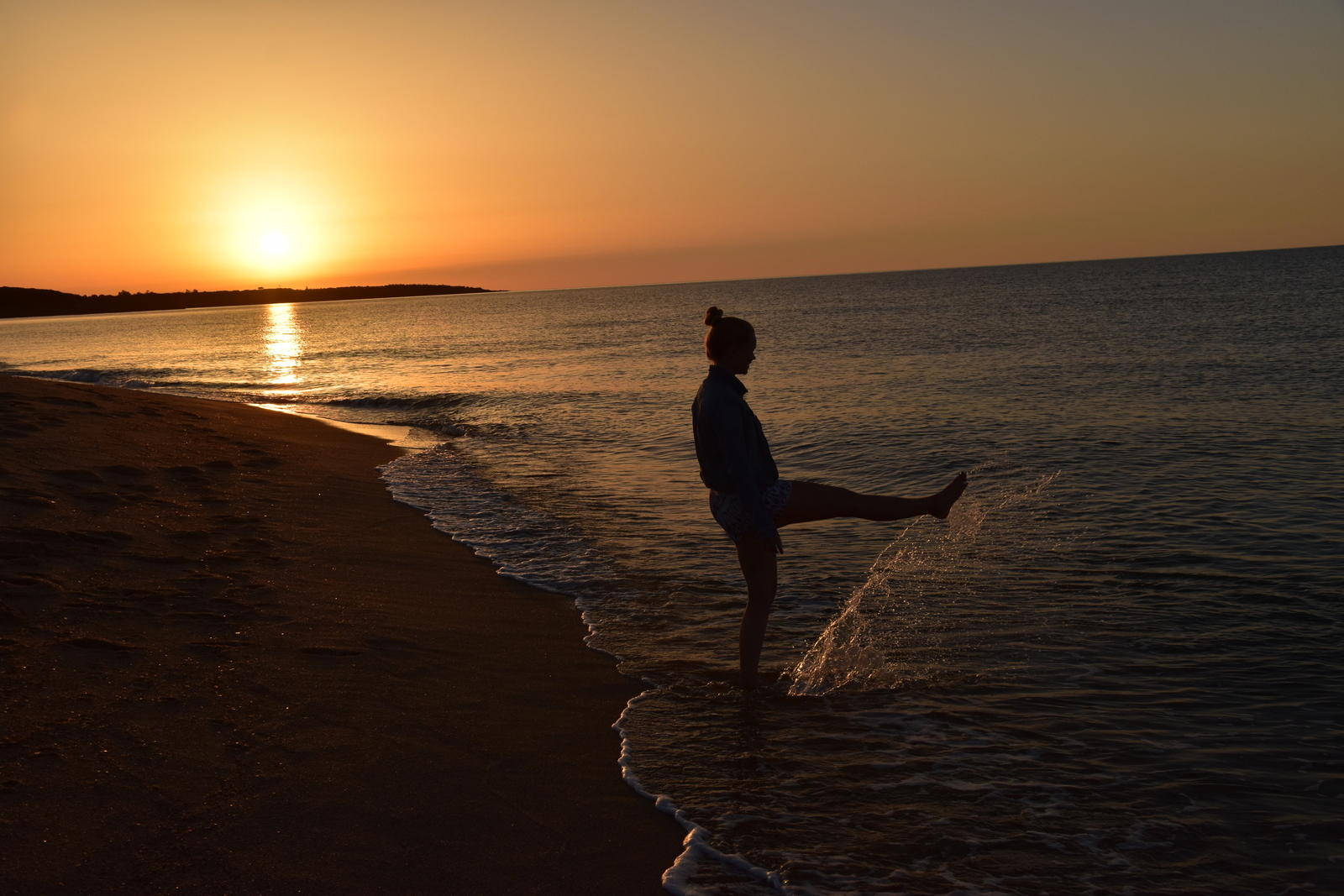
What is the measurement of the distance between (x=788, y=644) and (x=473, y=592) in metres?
2.62

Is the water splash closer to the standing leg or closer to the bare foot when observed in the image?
the standing leg

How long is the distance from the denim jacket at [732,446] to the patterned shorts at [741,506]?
1.4 inches

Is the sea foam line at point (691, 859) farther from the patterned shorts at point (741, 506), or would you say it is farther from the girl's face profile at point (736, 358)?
the girl's face profile at point (736, 358)

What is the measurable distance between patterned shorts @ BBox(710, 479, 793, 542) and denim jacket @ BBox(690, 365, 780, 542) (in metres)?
0.04

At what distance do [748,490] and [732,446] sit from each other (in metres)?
0.25

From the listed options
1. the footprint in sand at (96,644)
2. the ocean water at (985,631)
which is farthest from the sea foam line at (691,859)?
the footprint in sand at (96,644)

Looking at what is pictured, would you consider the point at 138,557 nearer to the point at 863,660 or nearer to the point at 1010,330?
the point at 863,660

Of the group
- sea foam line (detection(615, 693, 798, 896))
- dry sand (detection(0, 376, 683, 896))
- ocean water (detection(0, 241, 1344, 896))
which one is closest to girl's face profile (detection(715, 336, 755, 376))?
ocean water (detection(0, 241, 1344, 896))

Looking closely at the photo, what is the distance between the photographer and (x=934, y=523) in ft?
30.6

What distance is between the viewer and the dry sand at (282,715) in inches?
131

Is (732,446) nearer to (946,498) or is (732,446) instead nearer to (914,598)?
(946,498)

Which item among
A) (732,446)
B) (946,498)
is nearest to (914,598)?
(946,498)

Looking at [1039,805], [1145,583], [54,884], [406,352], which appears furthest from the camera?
[406,352]

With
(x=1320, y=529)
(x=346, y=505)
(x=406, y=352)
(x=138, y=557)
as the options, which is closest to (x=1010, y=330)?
(x=406, y=352)
